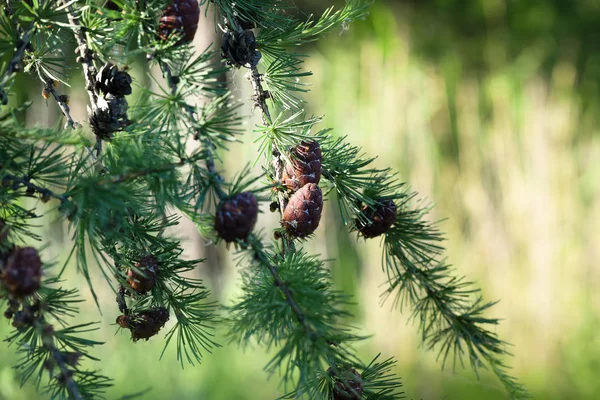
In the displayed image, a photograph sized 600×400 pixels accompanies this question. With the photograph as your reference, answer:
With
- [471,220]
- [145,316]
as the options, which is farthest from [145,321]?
[471,220]

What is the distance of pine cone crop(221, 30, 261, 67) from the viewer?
0.39 meters

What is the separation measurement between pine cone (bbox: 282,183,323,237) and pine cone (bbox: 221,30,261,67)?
98 millimetres

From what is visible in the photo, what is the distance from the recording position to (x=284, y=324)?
30cm

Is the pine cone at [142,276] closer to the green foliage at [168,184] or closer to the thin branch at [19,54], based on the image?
the green foliage at [168,184]

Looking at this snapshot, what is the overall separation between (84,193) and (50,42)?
6.3 inches

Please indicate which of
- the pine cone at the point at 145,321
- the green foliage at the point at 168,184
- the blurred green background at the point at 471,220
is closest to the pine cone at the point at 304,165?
the green foliage at the point at 168,184

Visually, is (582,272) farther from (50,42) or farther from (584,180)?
(50,42)

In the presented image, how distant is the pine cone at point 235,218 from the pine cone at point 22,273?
83mm

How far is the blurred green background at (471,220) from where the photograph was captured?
5.70ft

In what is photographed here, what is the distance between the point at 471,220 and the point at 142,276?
177 cm

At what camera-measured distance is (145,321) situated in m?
0.37

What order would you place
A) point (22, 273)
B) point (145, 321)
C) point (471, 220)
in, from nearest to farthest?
point (22, 273)
point (145, 321)
point (471, 220)

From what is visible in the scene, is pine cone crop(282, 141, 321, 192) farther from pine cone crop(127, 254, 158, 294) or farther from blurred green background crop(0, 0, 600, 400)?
blurred green background crop(0, 0, 600, 400)

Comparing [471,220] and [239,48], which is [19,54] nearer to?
[239,48]
